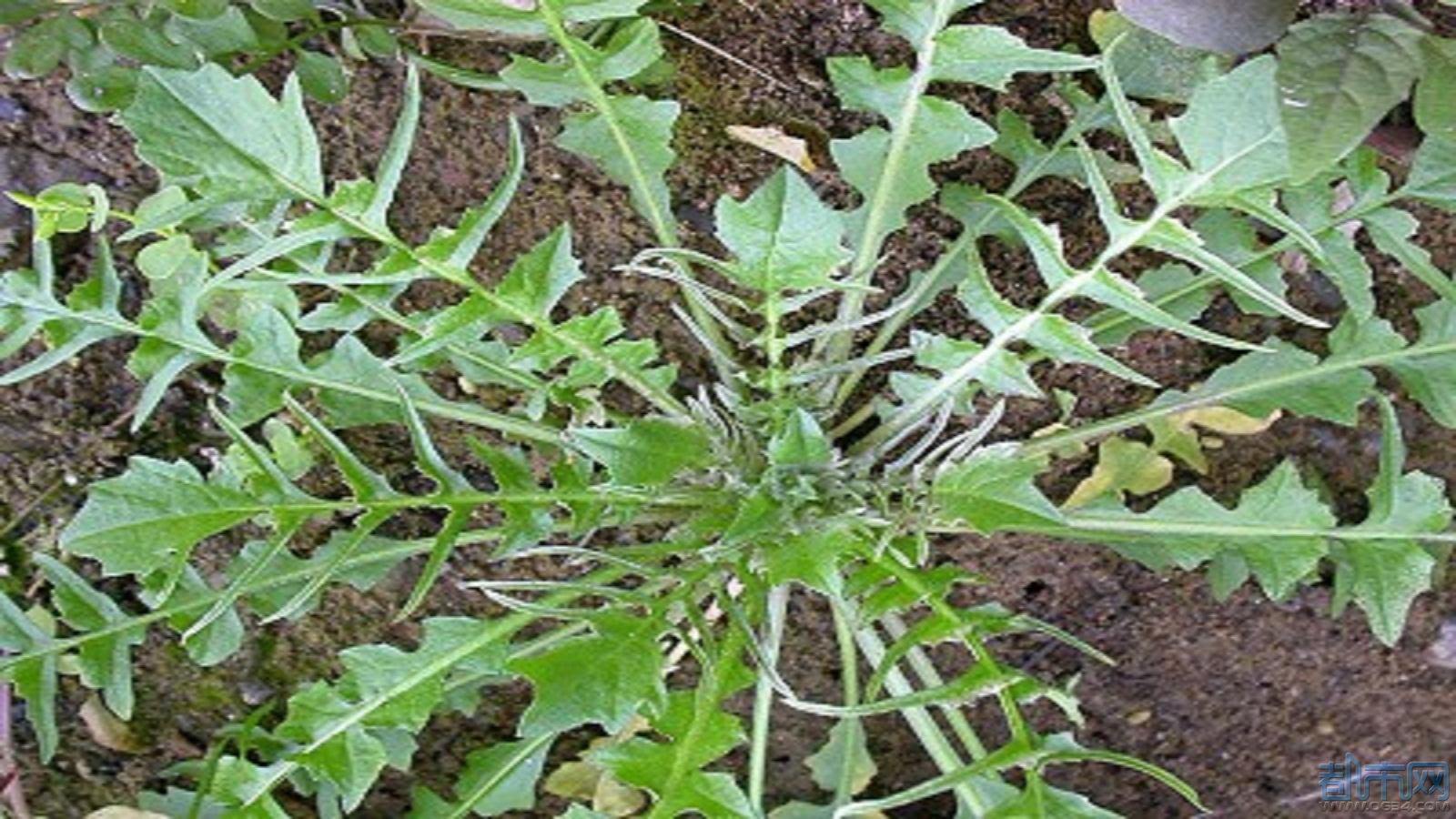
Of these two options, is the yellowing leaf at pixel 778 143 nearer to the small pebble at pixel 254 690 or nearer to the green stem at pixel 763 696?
the green stem at pixel 763 696

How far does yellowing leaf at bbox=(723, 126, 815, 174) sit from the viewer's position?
4.03 ft

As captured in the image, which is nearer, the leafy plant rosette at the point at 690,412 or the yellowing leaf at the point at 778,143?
the leafy plant rosette at the point at 690,412

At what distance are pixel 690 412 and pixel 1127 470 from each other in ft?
1.10

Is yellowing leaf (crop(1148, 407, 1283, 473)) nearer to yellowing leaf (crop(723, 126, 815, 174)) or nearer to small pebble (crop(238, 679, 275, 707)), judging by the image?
yellowing leaf (crop(723, 126, 815, 174))

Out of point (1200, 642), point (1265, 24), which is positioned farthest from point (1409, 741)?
point (1265, 24)

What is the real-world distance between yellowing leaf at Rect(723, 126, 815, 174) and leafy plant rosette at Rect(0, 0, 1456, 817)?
0.32ft

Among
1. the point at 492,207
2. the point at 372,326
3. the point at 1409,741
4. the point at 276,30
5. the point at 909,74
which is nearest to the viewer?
the point at 492,207

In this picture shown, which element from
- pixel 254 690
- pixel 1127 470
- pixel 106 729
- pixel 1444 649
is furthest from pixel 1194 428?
pixel 106 729

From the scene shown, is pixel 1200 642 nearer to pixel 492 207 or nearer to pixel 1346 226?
pixel 1346 226

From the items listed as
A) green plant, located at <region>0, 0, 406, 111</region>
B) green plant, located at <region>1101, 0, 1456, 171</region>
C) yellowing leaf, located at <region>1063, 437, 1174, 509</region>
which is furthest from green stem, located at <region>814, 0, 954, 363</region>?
green plant, located at <region>0, 0, 406, 111</region>

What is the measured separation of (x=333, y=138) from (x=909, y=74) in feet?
1.44

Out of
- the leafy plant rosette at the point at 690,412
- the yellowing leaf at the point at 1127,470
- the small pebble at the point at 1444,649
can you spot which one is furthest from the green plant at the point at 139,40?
the small pebble at the point at 1444,649

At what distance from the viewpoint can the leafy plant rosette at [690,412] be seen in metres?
0.94

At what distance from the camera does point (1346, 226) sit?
4.01 feet
